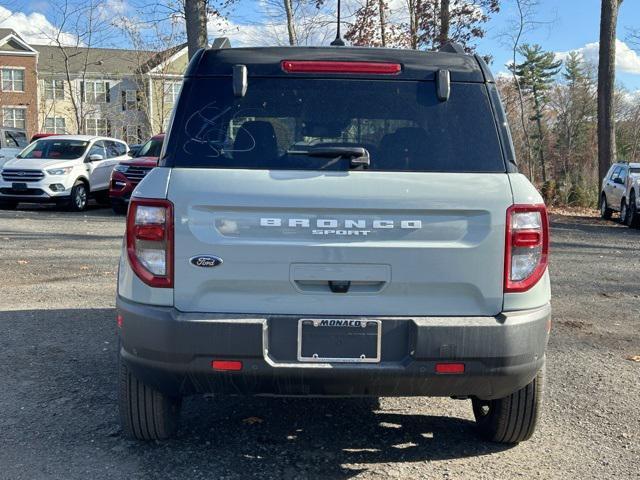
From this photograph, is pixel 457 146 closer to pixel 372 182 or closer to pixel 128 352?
pixel 372 182

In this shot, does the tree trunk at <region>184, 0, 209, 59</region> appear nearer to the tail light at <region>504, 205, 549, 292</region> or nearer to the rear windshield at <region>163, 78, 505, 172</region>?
the rear windshield at <region>163, 78, 505, 172</region>

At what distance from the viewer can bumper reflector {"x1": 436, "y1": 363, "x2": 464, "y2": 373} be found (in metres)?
3.07

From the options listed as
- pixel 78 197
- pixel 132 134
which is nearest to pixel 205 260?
pixel 78 197

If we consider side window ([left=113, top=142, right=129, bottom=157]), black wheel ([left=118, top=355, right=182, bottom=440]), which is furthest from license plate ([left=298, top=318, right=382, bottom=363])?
side window ([left=113, top=142, right=129, bottom=157])

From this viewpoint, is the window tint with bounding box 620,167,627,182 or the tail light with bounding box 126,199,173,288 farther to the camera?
the window tint with bounding box 620,167,627,182

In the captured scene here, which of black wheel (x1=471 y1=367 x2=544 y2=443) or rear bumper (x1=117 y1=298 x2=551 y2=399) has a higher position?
rear bumper (x1=117 y1=298 x2=551 y2=399)

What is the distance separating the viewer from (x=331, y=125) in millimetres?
3338

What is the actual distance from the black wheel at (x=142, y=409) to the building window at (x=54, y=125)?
58.7 m

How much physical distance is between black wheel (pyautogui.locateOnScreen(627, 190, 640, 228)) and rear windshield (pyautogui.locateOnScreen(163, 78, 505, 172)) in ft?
48.0

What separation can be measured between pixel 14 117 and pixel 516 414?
5962 cm

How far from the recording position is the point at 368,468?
139 inches

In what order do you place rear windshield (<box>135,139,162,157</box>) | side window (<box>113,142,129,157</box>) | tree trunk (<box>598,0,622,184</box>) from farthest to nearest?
tree trunk (<box>598,0,622,184</box>) → side window (<box>113,142,129,157</box>) → rear windshield (<box>135,139,162,157</box>)

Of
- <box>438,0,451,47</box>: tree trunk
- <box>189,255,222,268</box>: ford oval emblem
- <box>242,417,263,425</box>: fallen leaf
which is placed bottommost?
<box>242,417,263,425</box>: fallen leaf

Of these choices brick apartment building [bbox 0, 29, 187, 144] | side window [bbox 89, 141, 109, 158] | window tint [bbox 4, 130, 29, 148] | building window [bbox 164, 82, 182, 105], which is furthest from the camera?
brick apartment building [bbox 0, 29, 187, 144]
